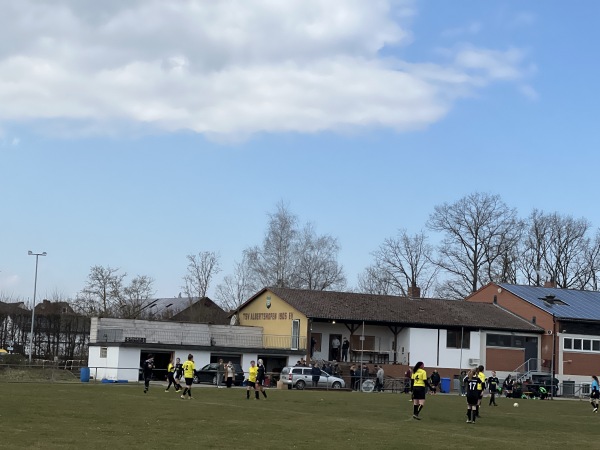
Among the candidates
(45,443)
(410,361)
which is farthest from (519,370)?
(45,443)

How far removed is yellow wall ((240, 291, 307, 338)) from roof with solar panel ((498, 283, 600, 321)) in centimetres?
1824

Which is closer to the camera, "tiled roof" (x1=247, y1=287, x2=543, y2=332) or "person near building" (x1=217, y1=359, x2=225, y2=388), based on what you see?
"person near building" (x1=217, y1=359, x2=225, y2=388)

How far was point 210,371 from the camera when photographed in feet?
180

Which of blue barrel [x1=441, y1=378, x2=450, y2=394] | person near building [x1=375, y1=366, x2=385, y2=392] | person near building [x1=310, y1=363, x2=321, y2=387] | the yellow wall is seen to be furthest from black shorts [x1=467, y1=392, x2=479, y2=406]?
the yellow wall

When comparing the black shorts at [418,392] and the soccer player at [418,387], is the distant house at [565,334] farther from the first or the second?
the black shorts at [418,392]

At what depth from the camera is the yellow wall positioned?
6378 centimetres

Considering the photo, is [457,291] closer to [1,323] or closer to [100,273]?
[100,273]

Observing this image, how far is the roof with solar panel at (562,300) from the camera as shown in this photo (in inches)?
2675

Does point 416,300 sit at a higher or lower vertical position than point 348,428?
higher

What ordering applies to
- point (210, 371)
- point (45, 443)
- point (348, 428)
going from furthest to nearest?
point (210, 371) < point (348, 428) < point (45, 443)

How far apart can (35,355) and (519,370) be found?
132 feet

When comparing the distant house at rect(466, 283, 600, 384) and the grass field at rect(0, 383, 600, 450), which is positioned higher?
the distant house at rect(466, 283, 600, 384)

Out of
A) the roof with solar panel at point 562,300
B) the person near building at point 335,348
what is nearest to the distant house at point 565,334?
the roof with solar panel at point 562,300

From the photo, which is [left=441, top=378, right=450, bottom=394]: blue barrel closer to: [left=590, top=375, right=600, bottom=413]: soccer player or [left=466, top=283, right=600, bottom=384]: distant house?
[left=466, top=283, right=600, bottom=384]: distant house
